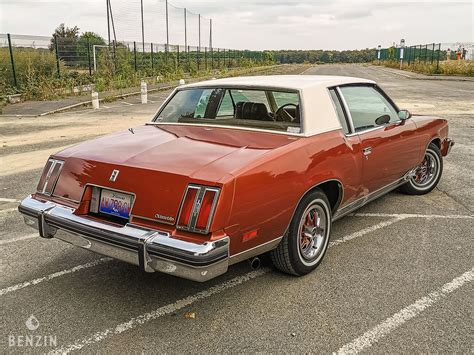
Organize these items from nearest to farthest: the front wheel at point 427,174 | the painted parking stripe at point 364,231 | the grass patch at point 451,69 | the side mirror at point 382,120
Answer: the painted parking stripe at point 364,231
the side mirror at point 382,120
the front wheel at point 427,174
the grass patch at point 451,69

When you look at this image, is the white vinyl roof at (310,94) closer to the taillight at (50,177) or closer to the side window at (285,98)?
the side window at (285,98)

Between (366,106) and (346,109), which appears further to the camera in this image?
(366,106)

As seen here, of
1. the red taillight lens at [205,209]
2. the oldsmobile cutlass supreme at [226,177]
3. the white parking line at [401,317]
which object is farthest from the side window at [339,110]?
the red taillight lens at [205,209]

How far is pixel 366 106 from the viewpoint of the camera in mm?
4699

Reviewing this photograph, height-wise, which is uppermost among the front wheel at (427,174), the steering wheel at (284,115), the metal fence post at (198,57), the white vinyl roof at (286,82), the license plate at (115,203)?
the metal fence post at (198,57)

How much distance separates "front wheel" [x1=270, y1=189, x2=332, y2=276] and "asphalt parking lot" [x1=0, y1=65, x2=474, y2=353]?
0.43 feet

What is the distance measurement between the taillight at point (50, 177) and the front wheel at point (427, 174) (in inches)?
160

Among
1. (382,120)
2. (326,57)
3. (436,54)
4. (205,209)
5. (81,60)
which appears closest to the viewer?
(205,209)

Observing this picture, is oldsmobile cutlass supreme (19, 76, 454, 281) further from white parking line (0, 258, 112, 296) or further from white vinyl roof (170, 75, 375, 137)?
white parking line (0, 258, 112, 296)

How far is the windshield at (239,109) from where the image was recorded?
151 inches

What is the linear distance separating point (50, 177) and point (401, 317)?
2742mm

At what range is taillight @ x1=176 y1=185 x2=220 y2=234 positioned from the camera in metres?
2.72

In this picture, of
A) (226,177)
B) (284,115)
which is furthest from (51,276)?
(284,115)
